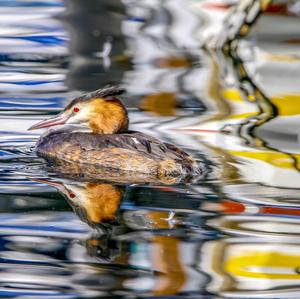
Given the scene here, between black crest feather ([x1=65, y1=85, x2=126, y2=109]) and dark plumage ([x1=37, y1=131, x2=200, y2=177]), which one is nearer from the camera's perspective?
dark plumage ([x1=37, y1=131, x2=200, y2=177])

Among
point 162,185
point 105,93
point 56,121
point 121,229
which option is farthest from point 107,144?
point 121,229

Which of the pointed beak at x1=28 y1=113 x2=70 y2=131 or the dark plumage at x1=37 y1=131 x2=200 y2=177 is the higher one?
the pointed beak at x1=28 y1=113 x2=70 y2=131

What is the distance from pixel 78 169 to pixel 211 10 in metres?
8.69

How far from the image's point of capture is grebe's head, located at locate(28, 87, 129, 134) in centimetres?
914

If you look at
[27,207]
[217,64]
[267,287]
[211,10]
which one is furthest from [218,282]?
[211,10]

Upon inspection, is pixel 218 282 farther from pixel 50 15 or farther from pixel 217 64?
pixel 50 15

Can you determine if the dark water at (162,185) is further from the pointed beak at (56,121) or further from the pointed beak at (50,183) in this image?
the pointed beak at (56,121)

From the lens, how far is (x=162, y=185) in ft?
27.6

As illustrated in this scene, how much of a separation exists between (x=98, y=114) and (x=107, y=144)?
0.32 metres

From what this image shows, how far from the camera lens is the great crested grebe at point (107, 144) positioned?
8.68m

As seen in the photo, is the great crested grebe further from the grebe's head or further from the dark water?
the dark water

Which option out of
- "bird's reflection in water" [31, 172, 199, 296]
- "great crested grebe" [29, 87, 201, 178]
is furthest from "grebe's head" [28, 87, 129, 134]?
"bird's reflection in water" [31, 172, 199, 296]

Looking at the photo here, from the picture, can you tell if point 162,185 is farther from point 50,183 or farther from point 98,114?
point 98,114

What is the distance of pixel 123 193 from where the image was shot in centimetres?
820
